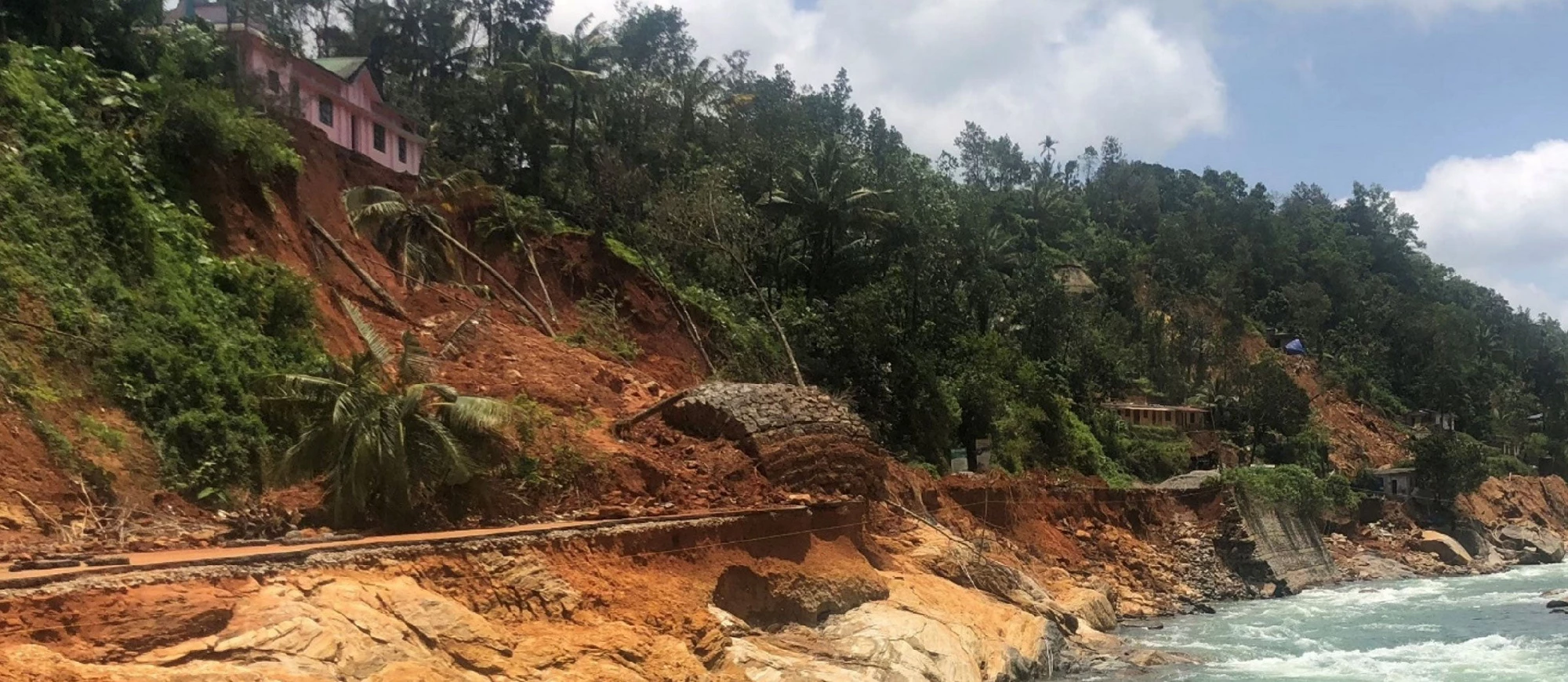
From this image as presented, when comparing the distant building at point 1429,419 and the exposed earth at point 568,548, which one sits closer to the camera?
the exposed earth at point 568,548

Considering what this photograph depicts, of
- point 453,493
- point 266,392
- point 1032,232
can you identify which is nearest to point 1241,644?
point 453,493

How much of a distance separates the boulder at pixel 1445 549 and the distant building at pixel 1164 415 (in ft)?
38.2

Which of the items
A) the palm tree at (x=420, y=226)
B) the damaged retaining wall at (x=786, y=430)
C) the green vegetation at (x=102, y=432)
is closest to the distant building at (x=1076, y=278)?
the palm tree at (x=420, y=226)

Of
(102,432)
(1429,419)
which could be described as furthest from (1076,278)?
(102,432)

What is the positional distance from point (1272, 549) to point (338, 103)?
108 ft

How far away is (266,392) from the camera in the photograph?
1505cm

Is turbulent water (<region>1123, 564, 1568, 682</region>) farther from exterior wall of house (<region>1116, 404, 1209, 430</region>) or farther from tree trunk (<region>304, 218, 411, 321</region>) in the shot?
tree trunk (<region>304, 218, 411, 321</region>)

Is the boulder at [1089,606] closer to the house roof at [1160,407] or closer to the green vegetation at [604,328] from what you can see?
the green vegetation at [604,328]

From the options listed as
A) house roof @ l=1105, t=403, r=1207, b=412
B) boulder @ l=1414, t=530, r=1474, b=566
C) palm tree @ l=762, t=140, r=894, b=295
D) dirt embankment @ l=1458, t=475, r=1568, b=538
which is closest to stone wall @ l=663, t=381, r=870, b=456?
palm tree @ l=762, t=140, r=894, b=295

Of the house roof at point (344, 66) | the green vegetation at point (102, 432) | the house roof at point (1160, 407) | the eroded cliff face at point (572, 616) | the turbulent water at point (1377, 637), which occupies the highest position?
the house roof at point (344, 66)

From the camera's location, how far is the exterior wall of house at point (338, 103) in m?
27.6

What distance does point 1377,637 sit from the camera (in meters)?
25.3

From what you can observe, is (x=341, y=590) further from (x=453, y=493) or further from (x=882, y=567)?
(x=882, y=567)

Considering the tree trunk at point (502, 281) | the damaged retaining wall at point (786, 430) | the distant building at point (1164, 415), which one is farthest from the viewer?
the distant building at point (1164, 415)
